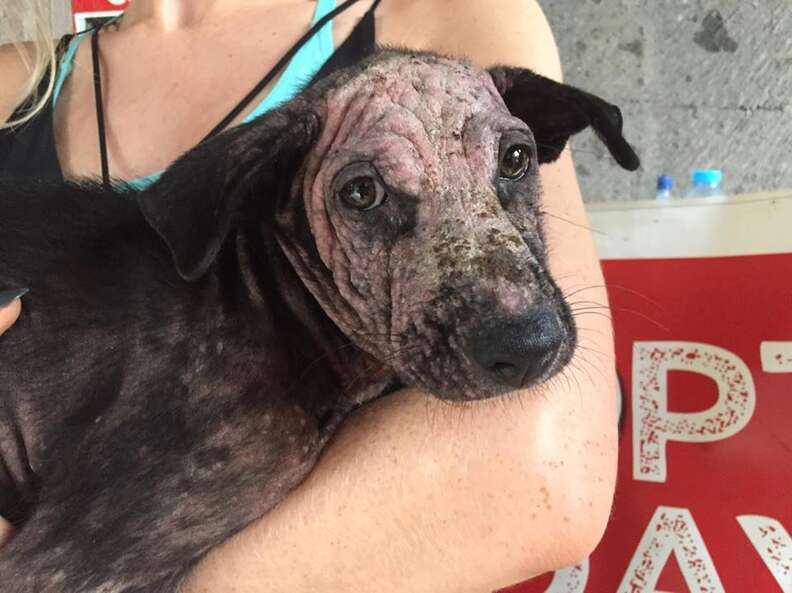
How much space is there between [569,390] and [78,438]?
621 millimetres

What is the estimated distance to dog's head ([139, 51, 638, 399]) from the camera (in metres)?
0.89

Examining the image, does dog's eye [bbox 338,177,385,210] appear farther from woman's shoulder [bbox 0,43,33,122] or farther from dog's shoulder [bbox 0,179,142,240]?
woman's shoulder [bbox 0,43,33,122]

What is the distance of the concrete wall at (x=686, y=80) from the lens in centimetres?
203

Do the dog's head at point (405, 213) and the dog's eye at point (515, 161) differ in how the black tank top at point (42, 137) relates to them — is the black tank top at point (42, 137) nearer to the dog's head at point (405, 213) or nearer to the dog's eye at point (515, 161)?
the dog's head at point (405, 213)

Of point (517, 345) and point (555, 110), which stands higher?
point (555, 110)

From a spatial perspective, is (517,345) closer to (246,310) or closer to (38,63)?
(246,310)

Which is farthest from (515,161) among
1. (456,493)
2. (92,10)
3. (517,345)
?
(92,10)

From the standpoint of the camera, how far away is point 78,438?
1021mm

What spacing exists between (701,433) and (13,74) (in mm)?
1583

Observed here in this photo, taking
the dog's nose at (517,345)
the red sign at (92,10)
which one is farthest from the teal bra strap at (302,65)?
the red sign at (92,10)

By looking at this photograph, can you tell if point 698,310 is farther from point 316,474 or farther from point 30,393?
point 30,393

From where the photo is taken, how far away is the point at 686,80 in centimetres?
212

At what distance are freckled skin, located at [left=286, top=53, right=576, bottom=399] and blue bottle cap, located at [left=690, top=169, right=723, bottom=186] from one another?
3.37 feet

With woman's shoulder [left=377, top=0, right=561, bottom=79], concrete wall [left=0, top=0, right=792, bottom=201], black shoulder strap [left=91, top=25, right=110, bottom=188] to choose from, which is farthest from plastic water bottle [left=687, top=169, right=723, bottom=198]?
black shoulder strap [left=91, top=25, right=110, bottom=188]
